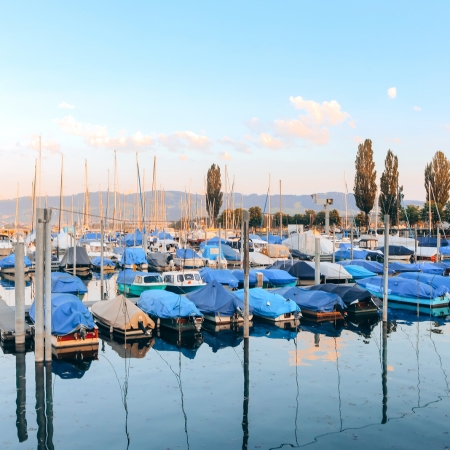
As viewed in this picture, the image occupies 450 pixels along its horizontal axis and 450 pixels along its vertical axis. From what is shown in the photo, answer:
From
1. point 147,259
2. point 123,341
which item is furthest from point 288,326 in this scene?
point 147,259

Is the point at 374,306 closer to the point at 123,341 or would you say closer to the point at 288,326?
the point at 288,326

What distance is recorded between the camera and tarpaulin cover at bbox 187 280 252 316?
33.7 m

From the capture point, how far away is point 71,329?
89.3ft

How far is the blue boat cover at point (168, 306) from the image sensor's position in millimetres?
31913

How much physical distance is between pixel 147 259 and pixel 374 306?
113 ft

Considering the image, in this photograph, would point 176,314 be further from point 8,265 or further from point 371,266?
point 8,265

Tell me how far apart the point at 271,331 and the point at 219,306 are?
12.1 ft

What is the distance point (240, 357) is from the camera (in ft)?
89.8

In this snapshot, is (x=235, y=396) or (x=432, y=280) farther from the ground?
(x=432, y=280)

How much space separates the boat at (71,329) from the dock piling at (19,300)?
171cm

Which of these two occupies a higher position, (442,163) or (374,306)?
(442,163)

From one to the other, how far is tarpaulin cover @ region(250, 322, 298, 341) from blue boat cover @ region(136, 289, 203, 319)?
12.3 feet

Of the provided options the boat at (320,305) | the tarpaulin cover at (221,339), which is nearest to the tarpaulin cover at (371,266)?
the boat at (320,305)

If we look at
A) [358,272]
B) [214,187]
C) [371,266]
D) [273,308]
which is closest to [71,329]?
[273,308]
